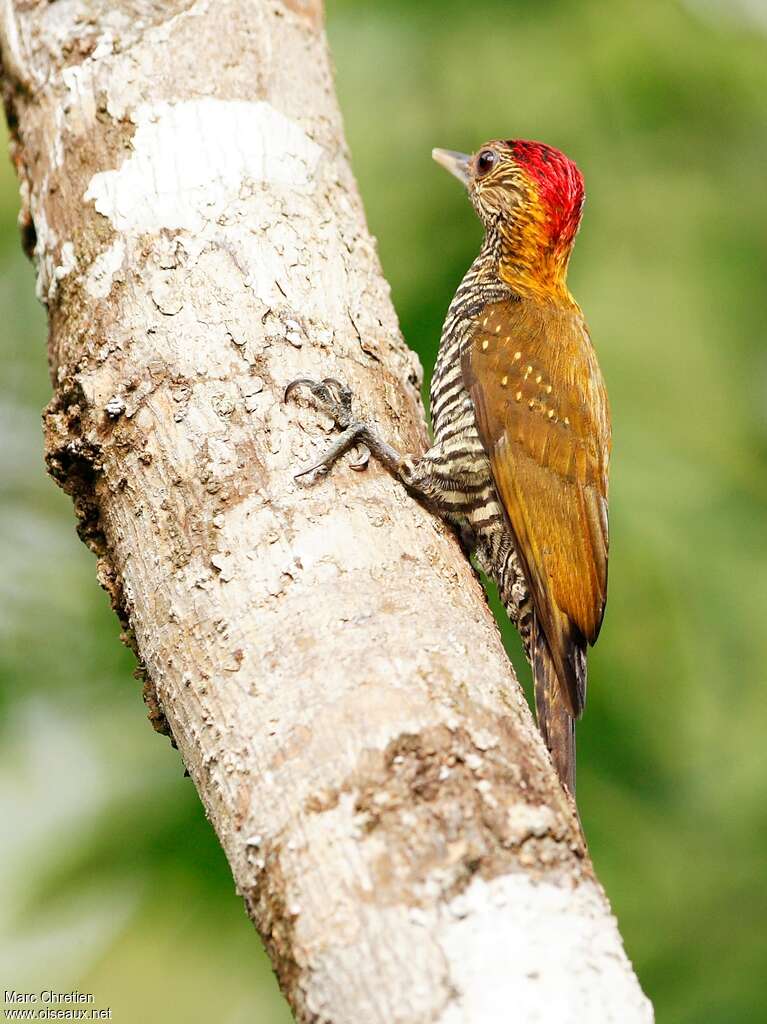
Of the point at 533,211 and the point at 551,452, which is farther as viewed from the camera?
the point at 533,211

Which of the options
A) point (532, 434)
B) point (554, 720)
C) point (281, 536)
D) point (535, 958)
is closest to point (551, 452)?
point (532, 434)

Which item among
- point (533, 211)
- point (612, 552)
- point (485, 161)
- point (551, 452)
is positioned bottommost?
point (612, 552)

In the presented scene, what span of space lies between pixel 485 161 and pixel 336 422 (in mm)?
1931

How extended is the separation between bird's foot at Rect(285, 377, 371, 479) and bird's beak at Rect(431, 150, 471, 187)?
1.80 metres

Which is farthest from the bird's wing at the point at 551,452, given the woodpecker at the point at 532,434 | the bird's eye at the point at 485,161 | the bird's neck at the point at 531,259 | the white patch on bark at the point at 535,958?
the white patch on bark at the point at 535,958

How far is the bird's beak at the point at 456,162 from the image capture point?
3797 mm

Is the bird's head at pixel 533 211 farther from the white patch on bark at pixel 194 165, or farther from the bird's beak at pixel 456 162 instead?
the white patch on bark at pixel 194 165

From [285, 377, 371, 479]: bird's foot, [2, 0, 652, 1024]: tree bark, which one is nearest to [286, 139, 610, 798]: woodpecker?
[285, 377, 371, 479]: bird's foot

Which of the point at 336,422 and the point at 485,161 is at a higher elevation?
the point at 485,161

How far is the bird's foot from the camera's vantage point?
2066mm

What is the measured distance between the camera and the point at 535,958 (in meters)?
1.31

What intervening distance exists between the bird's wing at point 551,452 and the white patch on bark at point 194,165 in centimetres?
82

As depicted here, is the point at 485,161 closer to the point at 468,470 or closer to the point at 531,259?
the point at 531,259

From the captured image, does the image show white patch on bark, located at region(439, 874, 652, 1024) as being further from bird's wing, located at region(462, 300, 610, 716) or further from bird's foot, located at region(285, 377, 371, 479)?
bird's wing, located at region(462, 300, 610, 716)
